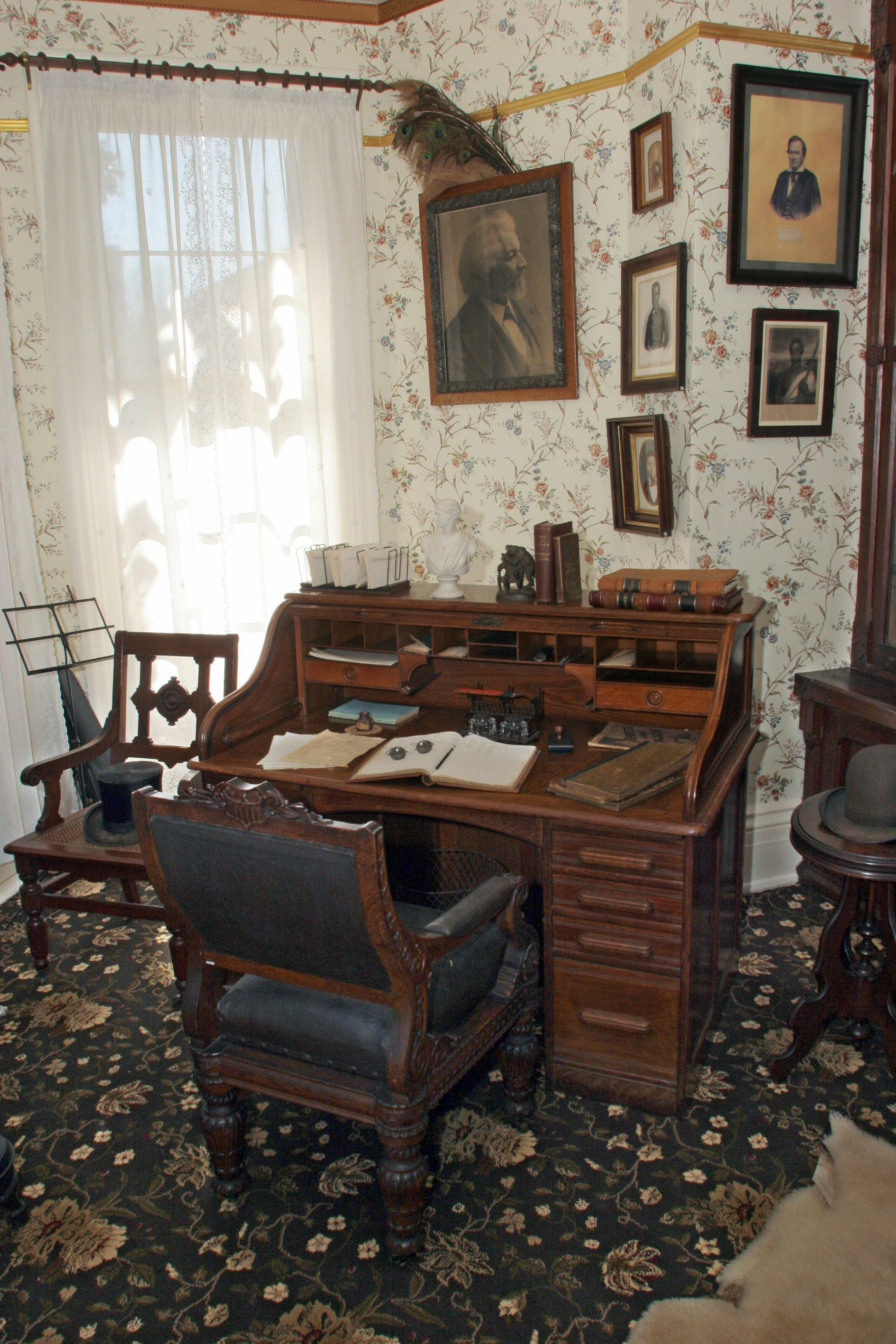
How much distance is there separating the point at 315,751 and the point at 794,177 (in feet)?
7.43

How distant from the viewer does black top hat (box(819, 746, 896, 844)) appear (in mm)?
2197

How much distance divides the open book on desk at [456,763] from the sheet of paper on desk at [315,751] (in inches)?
2.5

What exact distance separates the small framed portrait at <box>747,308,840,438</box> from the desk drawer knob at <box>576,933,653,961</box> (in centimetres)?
169

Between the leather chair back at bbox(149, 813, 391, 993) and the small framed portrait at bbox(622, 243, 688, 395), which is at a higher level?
the small framed portrait at bbox(622, 243, 688, 395)

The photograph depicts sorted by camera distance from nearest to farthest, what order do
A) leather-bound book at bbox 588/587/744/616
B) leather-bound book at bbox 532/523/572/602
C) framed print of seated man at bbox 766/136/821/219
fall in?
leather-bound book at bbox 588/587/744/616, leather-bound book at bbox 532/523/572/602, framed print of seated man at bbox 766/136/821/219

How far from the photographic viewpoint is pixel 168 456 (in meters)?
3.64

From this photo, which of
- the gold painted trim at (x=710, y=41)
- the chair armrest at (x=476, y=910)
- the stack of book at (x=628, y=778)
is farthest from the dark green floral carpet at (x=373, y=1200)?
the gold painted trim at (x=710, y=41)

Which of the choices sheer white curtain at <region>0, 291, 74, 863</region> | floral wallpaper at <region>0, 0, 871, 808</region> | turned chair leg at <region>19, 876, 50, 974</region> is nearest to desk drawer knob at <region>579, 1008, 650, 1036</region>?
floral wallpaper at <region>0, 0, 871, 808</region>

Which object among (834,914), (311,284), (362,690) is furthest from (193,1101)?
(311,284)

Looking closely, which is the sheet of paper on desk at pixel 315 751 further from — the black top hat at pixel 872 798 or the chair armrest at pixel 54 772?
the black top hat at pixel 872 798

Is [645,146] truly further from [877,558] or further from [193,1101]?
[193,1101]

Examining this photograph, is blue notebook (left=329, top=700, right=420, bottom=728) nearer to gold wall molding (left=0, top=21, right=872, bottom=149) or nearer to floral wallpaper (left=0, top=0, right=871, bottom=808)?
floral wallpaper (left=0, top=0, right=871, bottom=808)

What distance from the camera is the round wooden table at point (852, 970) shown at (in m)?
2.39

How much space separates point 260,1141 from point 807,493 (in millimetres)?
2510
